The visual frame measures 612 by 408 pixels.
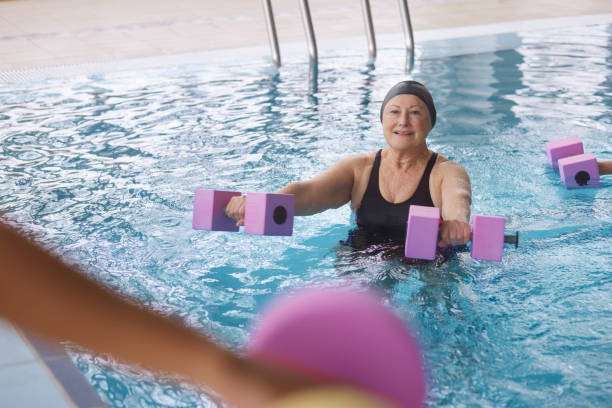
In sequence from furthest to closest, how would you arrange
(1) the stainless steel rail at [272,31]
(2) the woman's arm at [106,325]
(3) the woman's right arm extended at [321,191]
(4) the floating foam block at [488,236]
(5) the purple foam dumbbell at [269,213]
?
1. (1) the stainless steel rail at [272,31]
2. (3) the woman's right arm extended at [321,191]
3. (5) the purple foam dumbbell at [269,213]
4. (4) the floating foam block at [488,236]
5. (2) the woman's arm at [106,325]

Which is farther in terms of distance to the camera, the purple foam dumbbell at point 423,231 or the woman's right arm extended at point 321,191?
the woman's right arm extended at point 321,191

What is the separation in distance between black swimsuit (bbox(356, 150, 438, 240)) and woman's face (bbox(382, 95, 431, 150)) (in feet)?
0.63

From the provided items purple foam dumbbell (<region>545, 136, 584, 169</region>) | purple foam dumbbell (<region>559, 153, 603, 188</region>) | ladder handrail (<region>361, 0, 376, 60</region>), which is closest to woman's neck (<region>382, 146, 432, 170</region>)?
purple foam dumbbell (<region>559, 153, 603, 188</region>)

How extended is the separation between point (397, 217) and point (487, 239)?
0.57m

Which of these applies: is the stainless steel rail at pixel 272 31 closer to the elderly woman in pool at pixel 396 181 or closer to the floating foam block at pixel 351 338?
the elderly woman in pool at pixel 396 181

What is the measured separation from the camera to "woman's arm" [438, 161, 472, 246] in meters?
3.12

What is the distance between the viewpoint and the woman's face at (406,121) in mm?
3527

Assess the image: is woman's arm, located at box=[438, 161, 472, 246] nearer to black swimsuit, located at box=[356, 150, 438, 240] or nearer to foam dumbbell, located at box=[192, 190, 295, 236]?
black swimsuit, located at box=[356, 150, 438, 240]

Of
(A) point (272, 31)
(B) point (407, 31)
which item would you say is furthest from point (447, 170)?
(B) point (407, 31)

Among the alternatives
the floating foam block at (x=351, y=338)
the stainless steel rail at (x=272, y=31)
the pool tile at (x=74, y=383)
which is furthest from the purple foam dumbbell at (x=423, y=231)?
the stainless steel rail at (x=272, y=31)

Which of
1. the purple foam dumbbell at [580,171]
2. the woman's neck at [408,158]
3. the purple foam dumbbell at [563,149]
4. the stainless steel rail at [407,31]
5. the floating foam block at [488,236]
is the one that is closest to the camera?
the floating foam block at [488,236]

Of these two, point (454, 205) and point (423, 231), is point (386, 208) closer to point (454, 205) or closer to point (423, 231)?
point (454, 205)

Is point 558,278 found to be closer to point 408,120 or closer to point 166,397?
point 408,120

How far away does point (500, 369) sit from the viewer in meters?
2.78
